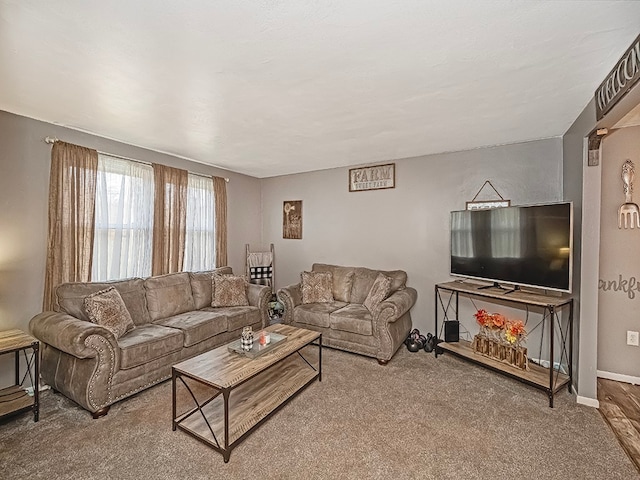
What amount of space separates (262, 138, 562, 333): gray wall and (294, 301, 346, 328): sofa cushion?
3.08ft

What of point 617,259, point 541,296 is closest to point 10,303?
point 541,296

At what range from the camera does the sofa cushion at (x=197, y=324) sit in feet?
10.4

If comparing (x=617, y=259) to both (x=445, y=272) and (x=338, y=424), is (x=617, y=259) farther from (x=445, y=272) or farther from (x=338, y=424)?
(x=338, y=424)

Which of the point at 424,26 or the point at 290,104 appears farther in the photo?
A: the point at 290,104

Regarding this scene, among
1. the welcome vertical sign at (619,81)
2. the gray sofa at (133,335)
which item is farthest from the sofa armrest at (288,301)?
the welcome vertical sign at (619,81)

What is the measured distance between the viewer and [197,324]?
3.27 meters

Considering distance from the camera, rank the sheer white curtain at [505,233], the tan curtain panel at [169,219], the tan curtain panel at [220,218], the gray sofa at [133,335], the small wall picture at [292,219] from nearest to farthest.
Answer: the gray sofa at [133,335] < the sheer white curtain at [505,233] < the tan curtain panel at [169,219] < the tan curtain panel at [220,218] < the small wall picture at [292,219]

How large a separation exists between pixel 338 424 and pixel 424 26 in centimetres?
267

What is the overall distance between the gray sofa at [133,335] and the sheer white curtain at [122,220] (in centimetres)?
31

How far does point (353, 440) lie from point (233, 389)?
3.14 ft

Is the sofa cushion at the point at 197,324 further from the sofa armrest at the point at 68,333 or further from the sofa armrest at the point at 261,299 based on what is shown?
the sofa armrest at the point at 68,333

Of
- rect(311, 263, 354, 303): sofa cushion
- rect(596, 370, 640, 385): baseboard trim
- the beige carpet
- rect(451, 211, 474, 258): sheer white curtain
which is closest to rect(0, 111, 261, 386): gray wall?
the beige carpet

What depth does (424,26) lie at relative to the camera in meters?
1.58

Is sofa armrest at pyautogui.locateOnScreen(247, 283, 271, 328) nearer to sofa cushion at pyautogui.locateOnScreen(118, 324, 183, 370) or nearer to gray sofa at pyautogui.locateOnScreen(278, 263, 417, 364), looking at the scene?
gray sofa at pyautogui.locateOnScreen(278, 263, 417, 364)
